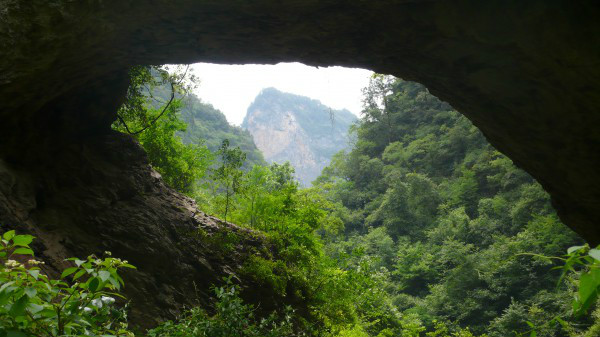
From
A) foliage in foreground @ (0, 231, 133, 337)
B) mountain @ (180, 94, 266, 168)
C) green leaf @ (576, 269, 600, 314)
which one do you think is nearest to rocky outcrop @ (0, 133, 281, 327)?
foliage in foreground @ (0, 231, 133, 337)

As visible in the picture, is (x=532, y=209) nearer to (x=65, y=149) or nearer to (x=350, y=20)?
(x=350, y=20)

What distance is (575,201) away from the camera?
224 inches

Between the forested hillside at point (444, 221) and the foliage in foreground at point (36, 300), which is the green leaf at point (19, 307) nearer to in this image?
the foliage in foreground at point (36, 300)

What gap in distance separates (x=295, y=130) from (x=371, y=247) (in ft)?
462

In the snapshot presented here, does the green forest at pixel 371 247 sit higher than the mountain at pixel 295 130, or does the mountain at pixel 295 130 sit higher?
the mountain at pixel 295 130

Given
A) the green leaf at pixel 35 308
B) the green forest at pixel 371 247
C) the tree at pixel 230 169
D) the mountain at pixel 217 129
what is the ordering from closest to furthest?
the green leaf at pixel 35 308 < the green forest at pixel 371 247 < the tree at pixel 230 169 < the mountain at pixel 217 129

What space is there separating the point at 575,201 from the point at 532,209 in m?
20.0

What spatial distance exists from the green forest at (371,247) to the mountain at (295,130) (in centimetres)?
10303

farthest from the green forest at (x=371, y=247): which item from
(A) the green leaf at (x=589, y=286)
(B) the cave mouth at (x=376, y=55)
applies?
(B) the cave mouth at (x=376, y=55)

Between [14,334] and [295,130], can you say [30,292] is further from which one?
[295,130]

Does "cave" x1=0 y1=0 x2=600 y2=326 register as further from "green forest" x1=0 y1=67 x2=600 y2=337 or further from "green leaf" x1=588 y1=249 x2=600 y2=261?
"green leaf" x1=588 y1=249 x2=600 y2=261

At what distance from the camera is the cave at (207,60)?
4102 millimetres

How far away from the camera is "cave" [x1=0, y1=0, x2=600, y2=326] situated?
4102 millimetres

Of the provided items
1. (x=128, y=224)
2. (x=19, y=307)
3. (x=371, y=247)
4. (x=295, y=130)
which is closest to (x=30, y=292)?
(x=19, y=307)
